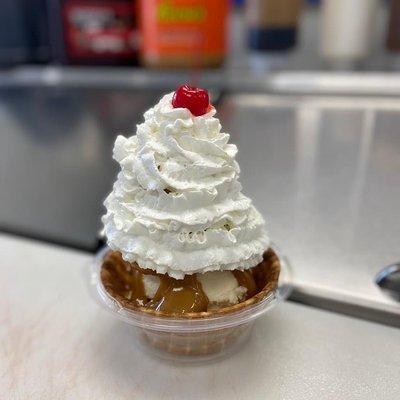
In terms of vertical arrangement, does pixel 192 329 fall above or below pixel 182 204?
below

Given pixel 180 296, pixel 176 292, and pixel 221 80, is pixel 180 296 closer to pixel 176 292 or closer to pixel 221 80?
pixel 176 292

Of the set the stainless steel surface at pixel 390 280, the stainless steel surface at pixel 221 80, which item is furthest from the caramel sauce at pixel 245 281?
the stainless steel surface at pixel 221 80

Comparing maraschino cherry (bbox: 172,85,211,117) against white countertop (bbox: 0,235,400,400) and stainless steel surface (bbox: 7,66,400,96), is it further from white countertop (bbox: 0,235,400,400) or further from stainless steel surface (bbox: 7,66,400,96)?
stainless steel surface (bbox: 7,66,400,96)

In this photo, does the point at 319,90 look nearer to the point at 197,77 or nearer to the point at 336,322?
the point at 197,77

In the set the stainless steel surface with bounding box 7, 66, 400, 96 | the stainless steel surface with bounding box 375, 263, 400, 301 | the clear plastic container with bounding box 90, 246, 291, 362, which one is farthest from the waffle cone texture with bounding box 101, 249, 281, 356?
the stainless steel surface with bounding box 7, 66, 400, 96

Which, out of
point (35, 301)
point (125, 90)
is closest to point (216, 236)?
point (35, 301)

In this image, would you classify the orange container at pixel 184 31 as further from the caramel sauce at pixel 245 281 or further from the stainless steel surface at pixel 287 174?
the caramel sauce at pixel 245 281

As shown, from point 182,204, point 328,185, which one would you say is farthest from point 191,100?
point 328,185
